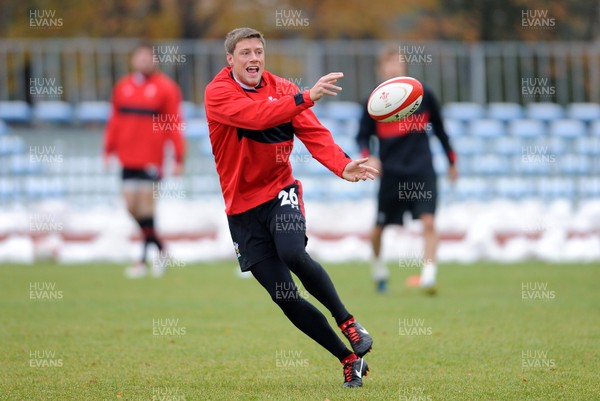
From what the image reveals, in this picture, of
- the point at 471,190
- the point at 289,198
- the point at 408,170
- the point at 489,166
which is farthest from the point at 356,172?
the point at 489,166

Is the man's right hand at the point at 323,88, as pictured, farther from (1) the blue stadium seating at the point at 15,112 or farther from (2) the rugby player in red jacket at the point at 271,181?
(1) the blue stadium seating at the point at 15,112

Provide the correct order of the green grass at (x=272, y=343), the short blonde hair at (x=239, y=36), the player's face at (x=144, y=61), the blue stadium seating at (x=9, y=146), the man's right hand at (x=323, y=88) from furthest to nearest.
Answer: the blue stadium seating at (x=9, y=146)
the player's face at (x=144, y=61)
the short blonde hair at (x=239, y=36)
the green grass at (x=272, y=343)
the man's right hand at (x=323, y=88)

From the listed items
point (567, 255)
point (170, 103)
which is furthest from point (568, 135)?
point (170, 103)

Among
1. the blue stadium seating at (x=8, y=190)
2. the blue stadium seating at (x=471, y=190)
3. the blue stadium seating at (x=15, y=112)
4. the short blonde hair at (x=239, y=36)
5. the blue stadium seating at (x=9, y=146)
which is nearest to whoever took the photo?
the short blonde hair at (x=239, y=36)

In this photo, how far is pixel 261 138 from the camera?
6973 mm

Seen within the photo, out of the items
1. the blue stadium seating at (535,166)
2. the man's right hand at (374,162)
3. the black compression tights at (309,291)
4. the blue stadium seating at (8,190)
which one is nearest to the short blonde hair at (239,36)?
the black compression tights at (309,291)

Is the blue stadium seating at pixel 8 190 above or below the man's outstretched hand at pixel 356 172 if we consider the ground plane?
above

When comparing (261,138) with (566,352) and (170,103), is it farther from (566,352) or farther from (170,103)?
(170,103)

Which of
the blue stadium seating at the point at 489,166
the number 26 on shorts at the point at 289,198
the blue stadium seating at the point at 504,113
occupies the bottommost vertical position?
the number 26 on shorts at the point at 289,198

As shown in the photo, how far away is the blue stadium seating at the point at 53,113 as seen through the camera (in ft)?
65.3

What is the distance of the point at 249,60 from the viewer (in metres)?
6.93

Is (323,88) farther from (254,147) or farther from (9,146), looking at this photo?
(9,146)

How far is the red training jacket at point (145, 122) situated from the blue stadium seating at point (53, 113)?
5.33 metres

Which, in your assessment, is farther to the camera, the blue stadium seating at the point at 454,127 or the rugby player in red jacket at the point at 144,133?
the blue stadium seating at the point at 454,127
